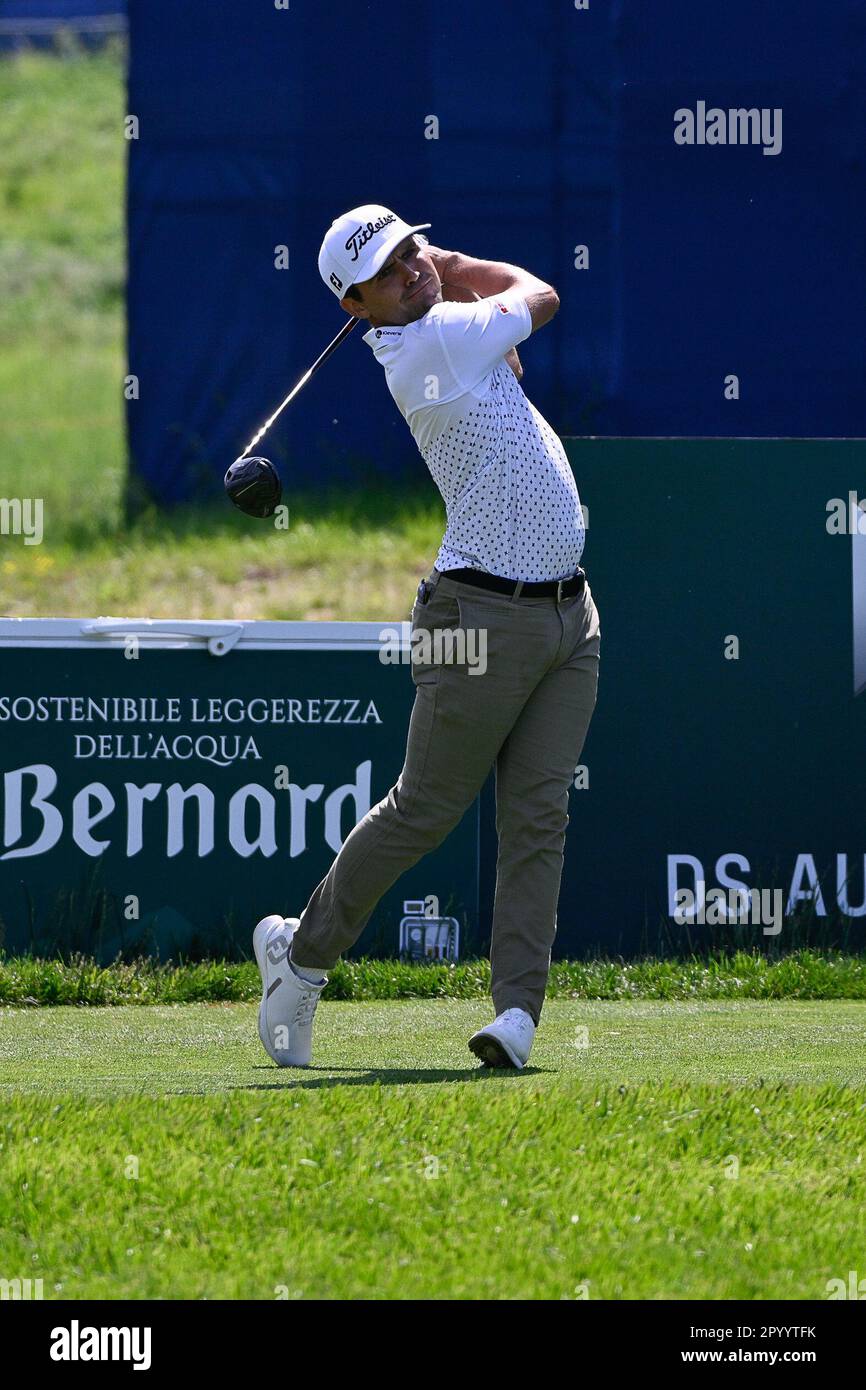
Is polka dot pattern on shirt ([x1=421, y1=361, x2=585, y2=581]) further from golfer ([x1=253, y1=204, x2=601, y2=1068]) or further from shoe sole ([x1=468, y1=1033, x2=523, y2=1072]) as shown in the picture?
shoe sole ([x1=468, y1=1033, x2=523, y2=1072])

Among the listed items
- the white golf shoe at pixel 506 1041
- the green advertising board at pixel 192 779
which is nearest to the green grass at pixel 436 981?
the green advertising board at pixel 192 779

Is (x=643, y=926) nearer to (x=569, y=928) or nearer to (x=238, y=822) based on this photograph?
(x=569, y=928)

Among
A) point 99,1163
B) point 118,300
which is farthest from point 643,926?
point 118,300

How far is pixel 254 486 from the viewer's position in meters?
4.66

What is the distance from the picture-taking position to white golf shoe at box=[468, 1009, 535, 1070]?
4.30 m

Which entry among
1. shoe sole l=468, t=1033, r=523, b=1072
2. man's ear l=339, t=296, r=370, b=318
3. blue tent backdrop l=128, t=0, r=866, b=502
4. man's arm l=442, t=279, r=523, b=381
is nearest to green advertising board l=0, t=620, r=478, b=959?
man's arm l=442, t=279, r=523, b=381

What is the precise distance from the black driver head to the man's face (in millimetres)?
471

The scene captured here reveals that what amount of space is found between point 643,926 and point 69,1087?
248 cm

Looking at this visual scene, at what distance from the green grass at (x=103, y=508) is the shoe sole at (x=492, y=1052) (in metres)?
5.53

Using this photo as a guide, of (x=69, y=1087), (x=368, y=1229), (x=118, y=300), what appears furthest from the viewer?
(x=118, y=300)

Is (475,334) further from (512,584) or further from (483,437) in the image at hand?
(512,584)

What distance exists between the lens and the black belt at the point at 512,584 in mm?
4324

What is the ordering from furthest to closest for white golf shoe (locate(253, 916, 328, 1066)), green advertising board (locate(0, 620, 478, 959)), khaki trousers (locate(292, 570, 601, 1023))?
green advertising board (locate(0, 620, 478, 959)) < white golf shoe (locate(253, 916, 328, 1066)) < khaki trousers (locate(292, 570, 601, 1023))

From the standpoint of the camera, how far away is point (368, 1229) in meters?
3.21
